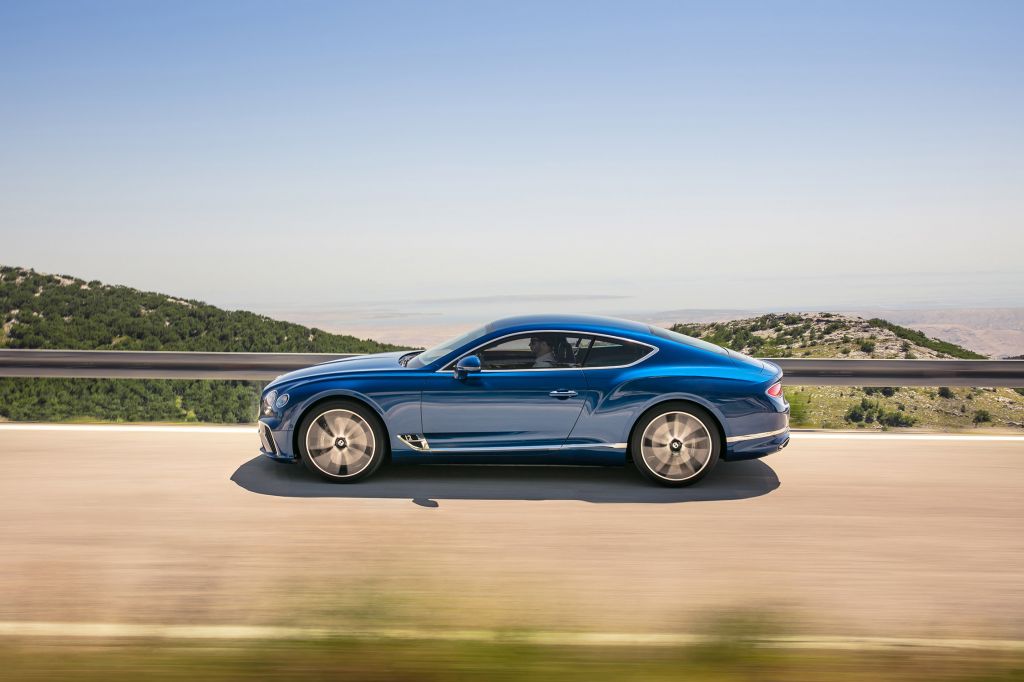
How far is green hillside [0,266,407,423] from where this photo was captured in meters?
11.0

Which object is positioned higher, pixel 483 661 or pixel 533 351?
pixel 533 351

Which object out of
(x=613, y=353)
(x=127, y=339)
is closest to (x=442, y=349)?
(x=613, y=353)

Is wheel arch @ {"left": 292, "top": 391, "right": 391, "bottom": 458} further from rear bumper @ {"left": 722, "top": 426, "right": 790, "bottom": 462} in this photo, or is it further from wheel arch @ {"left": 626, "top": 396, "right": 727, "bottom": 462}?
rear bumper @ {"left": 722, "top": 426, "right": 790, "bottom": 462}

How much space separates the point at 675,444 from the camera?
6.82m

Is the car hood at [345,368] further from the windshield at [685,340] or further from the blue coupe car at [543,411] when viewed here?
the windshield at [685,340]

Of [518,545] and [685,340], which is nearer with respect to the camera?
[518,545]

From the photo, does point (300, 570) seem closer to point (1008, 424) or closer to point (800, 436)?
point (800, 436)

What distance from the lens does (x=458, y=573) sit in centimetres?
485

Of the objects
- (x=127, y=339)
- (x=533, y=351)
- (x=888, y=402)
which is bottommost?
(x=888, y=402)

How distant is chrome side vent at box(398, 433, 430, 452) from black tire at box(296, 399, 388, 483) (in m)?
0.15

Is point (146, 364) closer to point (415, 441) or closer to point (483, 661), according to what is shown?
point (415, 441)

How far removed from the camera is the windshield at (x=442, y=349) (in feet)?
23.3

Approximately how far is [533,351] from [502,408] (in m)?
0.53

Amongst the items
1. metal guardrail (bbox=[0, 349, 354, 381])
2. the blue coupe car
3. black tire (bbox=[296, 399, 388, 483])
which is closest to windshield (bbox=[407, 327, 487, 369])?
the blue coupe car
